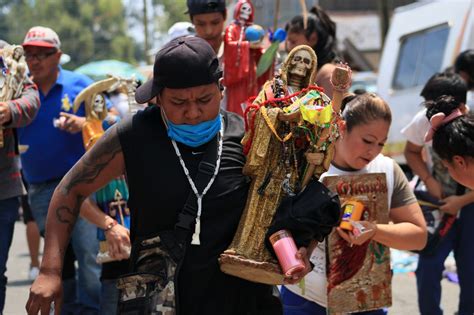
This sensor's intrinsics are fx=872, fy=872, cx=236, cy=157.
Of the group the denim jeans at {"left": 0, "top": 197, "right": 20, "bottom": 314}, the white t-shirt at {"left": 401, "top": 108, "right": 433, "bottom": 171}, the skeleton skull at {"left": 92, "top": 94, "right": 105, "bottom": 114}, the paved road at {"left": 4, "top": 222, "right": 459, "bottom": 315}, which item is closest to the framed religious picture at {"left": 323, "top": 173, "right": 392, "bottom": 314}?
the white t-shirt at {"left": 401, "top": 108, "right": 433, "bottom": 171}

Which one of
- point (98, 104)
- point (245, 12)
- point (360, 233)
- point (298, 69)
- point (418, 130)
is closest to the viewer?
point (298, 69)

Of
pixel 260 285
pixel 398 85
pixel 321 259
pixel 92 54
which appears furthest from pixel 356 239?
pixel 92 54

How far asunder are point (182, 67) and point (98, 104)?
9.37 feet

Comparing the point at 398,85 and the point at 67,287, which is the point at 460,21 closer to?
the point at 398,85

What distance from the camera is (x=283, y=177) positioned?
10.9ft

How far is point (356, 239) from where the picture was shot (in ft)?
13.1

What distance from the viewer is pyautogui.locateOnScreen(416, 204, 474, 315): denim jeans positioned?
584 cm

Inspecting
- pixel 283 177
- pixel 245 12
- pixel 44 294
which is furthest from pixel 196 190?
pixel 245 12

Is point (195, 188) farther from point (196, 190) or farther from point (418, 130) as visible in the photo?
point (418, 130)

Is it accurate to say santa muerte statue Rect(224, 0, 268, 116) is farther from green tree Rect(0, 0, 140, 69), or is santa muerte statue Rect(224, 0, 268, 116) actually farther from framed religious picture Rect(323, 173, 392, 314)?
green tree Rect(0, 0, 140, 69)

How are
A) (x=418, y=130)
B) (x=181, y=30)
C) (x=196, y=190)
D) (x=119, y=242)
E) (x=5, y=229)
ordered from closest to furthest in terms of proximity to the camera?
(x=196, y=190)
(x=119, y=242)
(x=5, y=229)
(x=418, y=130)
(x=181, y=30)

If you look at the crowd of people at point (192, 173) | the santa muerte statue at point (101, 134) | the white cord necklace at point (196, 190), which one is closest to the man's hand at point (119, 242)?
the crowd of people at point (192, 173)

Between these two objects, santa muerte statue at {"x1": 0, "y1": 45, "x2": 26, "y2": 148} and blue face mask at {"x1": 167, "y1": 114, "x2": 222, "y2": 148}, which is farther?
santa muerte statue at {"x1": 0, "y1": 45, "x2": 26, "y2": 148}

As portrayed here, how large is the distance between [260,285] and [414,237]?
3.67 feet
